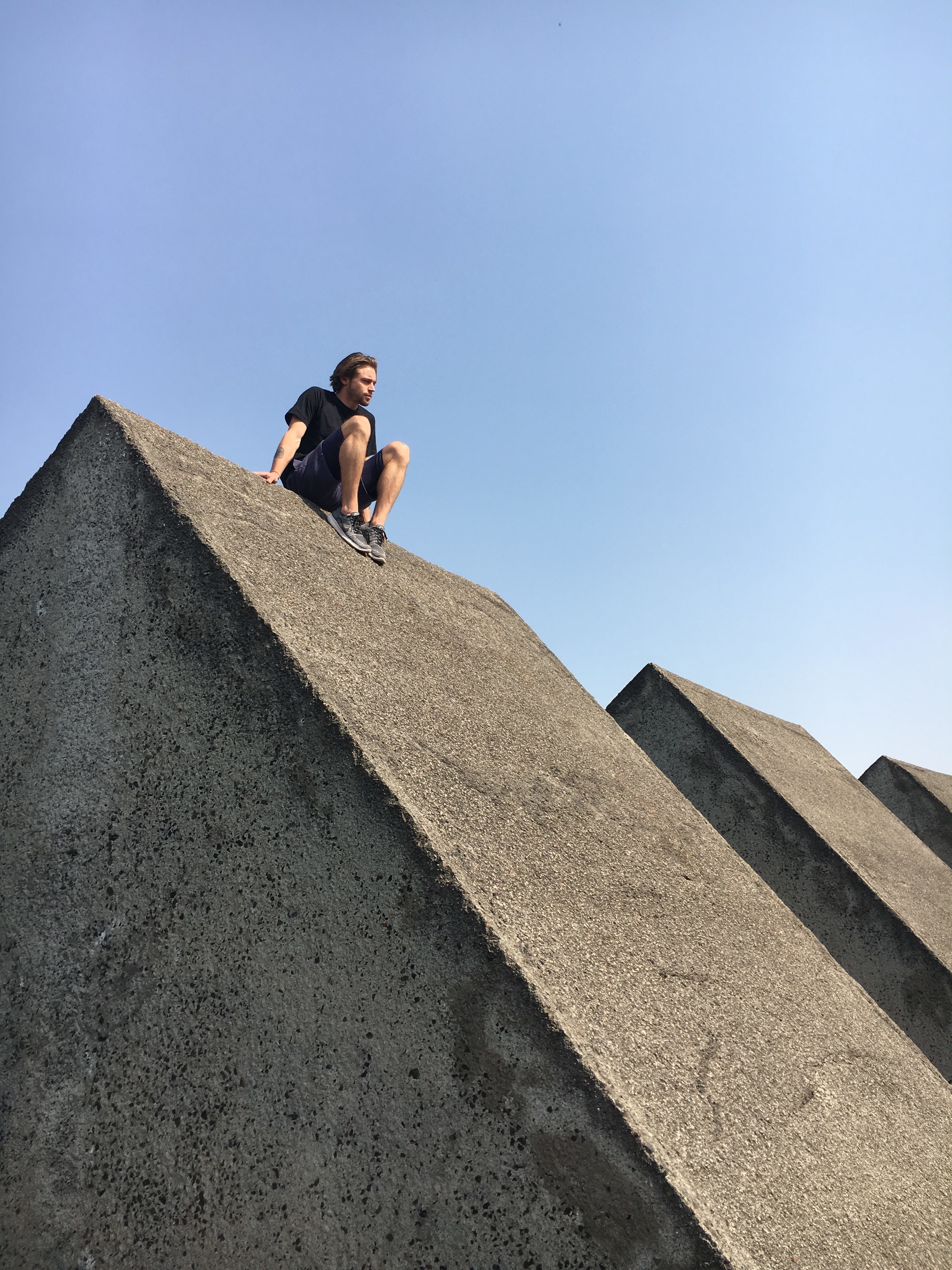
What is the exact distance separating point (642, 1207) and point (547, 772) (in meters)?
1.23

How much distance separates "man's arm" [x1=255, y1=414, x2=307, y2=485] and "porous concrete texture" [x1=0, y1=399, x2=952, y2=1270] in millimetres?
581

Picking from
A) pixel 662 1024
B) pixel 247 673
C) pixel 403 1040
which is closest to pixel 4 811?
pixel 247 673

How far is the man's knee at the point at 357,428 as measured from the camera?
3.11 m

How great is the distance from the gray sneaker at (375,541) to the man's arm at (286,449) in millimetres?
410

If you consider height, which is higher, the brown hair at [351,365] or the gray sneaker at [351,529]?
the brown hair at [351,365]

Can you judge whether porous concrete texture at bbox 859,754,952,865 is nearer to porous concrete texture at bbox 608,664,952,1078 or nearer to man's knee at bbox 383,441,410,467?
porous concrete texture at bbox 608,664,952,1078

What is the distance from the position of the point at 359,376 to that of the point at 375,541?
907 mm

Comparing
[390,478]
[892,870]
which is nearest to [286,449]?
[390,478]

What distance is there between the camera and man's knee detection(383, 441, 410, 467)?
3.37 meters

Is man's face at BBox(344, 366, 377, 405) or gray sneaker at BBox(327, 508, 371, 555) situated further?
man's face at BBox(344, 366, 377, 405)

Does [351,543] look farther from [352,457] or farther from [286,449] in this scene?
[286,449]

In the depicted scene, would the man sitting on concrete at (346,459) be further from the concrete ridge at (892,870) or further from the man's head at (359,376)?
the concrete ridge at (892,870)

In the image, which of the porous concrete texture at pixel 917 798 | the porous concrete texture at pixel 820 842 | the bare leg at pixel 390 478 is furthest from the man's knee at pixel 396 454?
the porous concrete texture at pixel 917 798

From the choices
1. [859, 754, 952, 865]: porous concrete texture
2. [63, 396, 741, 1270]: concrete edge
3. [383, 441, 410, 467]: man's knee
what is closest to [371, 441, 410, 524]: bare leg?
[383, 441, 410, 467]: man's knee
